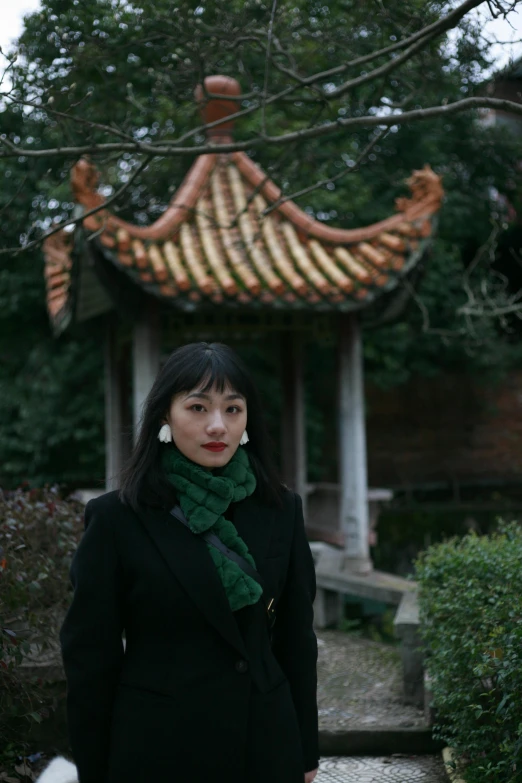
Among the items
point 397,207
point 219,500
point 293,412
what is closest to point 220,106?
point 397,207

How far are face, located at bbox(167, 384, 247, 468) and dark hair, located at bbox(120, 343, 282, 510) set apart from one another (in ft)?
0.07

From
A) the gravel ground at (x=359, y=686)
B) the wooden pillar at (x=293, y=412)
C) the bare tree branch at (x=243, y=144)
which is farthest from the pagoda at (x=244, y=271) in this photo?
the bare tree branch at (x=243, y=144)

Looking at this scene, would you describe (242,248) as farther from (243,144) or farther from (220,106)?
(243,144)

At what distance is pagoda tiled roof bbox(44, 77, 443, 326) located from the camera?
19.0 feet

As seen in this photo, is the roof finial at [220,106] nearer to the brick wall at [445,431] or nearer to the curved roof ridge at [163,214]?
the curved roof ridge at [163,214]

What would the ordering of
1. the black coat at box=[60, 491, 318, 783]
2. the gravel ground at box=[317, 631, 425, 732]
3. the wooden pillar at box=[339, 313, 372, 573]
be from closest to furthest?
1. the black coat at box=[60, 491, 318, 783]
2. the gravel ground at box=[317, 631, 425, 732]
3. the wooden pillar at box=[339, 313, 372, 573]

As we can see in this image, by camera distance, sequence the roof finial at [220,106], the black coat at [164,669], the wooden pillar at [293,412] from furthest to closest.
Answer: the wooden pillar at [293,412], the roof finial at [220,106], the black coat at [164,669]

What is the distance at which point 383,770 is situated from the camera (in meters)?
3.65

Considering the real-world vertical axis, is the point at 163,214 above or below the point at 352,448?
above

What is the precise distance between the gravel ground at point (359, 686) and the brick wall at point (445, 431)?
8260 mm

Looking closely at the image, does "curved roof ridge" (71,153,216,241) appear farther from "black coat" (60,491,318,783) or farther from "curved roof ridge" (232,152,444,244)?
"black coat" (60,491,318,783)

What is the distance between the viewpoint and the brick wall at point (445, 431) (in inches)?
576

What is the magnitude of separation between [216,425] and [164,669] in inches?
20.6

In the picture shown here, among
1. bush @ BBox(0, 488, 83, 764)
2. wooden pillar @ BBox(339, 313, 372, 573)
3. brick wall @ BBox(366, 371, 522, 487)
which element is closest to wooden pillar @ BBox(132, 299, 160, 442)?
wooden pillar @ BBox(339, 313, 372, 573)
